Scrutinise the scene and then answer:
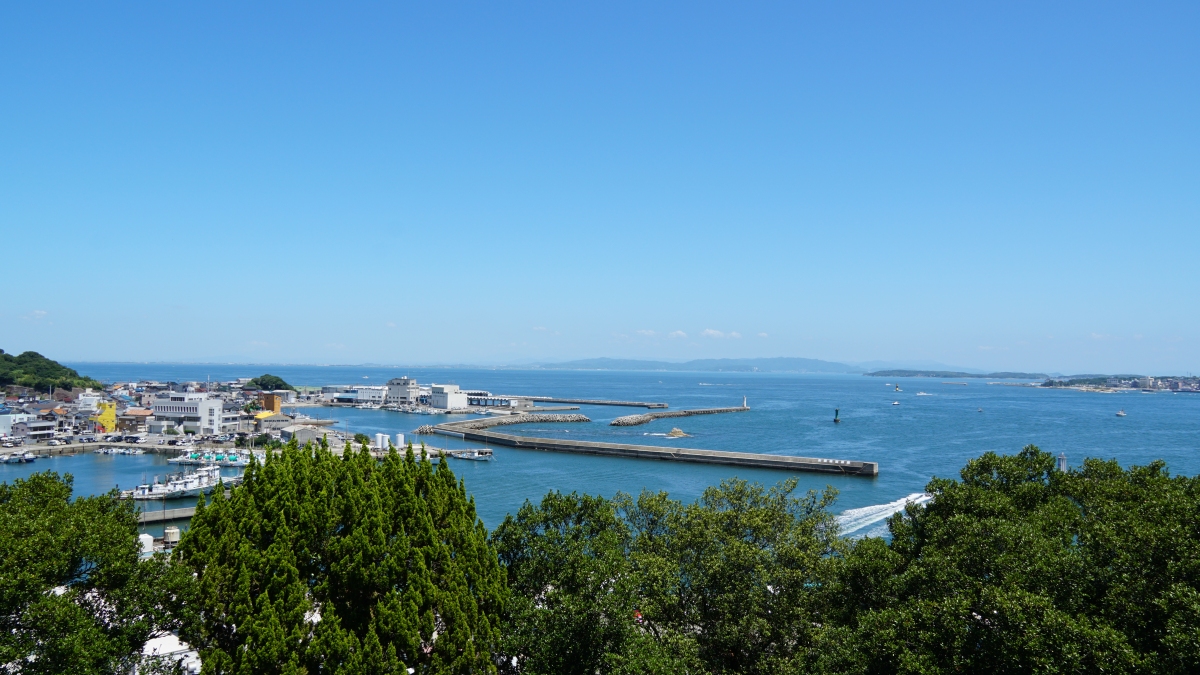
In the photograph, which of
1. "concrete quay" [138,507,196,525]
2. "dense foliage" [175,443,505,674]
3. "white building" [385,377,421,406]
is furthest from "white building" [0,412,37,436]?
"dense foliage" [175,443,505,674]

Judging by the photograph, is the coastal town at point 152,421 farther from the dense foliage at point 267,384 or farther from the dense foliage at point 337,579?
the dense foliage at point 337,579

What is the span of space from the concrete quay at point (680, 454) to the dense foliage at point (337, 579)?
114 feet

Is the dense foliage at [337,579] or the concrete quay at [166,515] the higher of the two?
the dense foliage at [337,579]

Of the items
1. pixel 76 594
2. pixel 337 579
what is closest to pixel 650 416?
pixel 337 579

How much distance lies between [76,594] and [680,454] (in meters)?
41.4

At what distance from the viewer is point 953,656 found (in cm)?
795

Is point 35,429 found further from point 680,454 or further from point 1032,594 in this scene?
point 1032,594

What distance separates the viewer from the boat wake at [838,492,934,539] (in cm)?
2617

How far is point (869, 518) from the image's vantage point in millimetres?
28875

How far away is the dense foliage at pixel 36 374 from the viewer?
74.8 m

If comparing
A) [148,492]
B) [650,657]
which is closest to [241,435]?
[148,492]

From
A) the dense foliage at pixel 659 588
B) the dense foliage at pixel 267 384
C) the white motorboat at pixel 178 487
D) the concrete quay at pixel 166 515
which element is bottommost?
the concrete quay at pixel 166 515

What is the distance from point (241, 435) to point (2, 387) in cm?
3971

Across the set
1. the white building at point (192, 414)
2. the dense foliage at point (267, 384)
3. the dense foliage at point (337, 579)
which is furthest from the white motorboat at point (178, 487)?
the dense foliage at point (267, 384)
